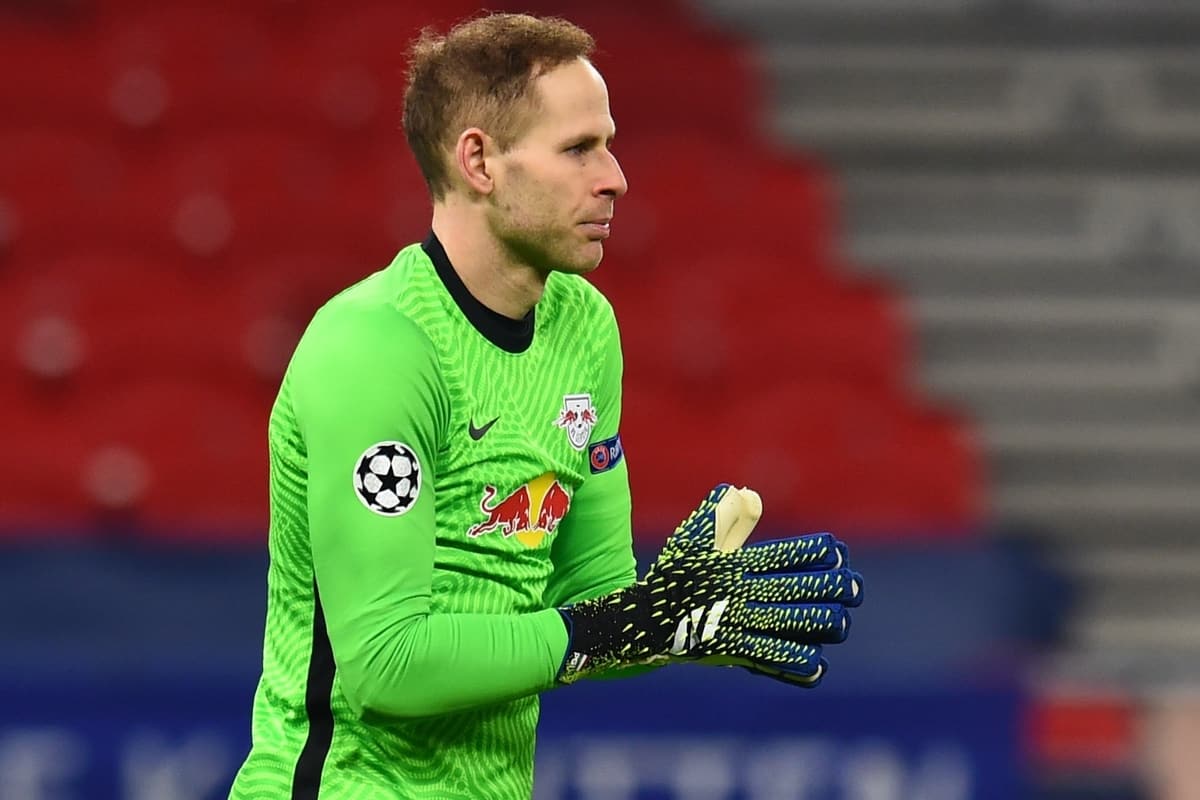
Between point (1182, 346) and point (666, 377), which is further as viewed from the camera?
point (1182, 346)

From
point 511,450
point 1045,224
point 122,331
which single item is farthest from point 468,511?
point 1045,224

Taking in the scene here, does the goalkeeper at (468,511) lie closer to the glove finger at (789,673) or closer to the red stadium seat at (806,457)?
Result: the glove finger at (789,673)

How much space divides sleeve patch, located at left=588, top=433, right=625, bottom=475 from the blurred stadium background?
6.97ft

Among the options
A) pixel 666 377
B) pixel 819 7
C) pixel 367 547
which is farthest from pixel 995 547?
pixel 367 547

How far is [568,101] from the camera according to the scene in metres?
2.30

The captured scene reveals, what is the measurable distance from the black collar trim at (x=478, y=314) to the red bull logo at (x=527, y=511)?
17 centimetres

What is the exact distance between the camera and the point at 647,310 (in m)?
7.31

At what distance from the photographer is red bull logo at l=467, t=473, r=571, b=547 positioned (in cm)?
231

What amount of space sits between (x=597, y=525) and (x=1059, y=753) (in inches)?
99.8

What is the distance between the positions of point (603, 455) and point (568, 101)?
1.60ft

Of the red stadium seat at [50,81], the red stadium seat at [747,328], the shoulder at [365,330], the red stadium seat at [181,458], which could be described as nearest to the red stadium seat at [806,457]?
the red stadium seat at [747,328]

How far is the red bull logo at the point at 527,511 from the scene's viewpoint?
231 centimetres

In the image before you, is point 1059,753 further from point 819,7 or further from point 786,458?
point 819,7

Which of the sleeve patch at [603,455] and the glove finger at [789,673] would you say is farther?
the sleeve patch at [603,455]
